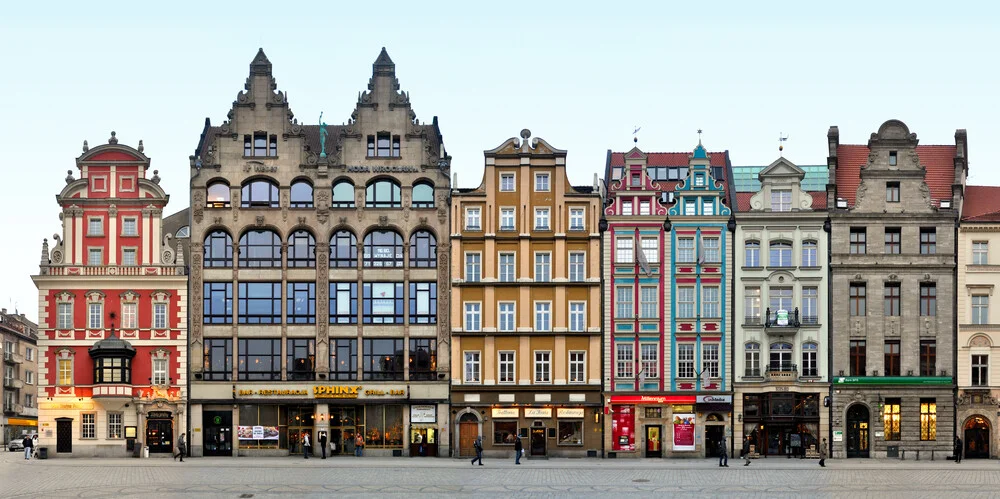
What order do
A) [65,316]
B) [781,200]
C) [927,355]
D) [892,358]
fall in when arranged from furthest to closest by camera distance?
1. [781,200]
2. [65,316]
3. [892,358]
4. [927,355]

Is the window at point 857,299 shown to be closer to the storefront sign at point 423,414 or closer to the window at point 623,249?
the window at point 623,249

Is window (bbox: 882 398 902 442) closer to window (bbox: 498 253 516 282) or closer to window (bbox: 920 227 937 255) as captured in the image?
window (bbox: 920 227 937 255)

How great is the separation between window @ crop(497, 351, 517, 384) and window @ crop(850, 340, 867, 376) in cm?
2145

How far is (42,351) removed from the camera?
305ft

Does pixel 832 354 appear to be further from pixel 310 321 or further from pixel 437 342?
pixel 310 321

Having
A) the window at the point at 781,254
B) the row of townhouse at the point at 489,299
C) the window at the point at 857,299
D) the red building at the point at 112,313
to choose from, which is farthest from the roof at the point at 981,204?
the red building at the point at 112,313

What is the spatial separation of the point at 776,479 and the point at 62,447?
4704cm

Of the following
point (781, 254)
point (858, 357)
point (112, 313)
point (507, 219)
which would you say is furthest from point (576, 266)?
point (112, 313)

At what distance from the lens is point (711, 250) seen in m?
93.6

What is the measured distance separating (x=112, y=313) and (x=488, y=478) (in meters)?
34.9

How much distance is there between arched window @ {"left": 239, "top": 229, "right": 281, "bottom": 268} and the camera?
9375 centimetres

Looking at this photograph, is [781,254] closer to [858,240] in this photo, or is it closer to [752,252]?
[752,252]

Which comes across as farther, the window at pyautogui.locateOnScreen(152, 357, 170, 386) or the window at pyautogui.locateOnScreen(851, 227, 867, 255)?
the window at pyautogui.locateOnScreen(152, 357, 170, 386)

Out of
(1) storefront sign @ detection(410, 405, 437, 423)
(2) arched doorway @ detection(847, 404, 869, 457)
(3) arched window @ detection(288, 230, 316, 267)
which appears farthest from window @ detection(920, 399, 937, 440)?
(3) arched window @ detection(288, 230, 316, 267)
